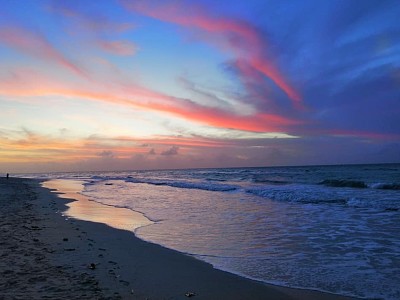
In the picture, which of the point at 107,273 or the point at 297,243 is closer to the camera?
the point at 107,273

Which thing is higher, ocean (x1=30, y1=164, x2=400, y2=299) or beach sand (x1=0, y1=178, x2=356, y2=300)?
beach sand (x1=0, y1=178, x2=356, y2=300)

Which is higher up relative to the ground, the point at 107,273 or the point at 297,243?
the point at 107,273

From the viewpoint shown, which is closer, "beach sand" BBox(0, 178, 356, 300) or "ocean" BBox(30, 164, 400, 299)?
"beach sand" BBox(0, 178, 356, 300)

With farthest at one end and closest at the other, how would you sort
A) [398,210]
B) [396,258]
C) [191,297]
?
[398,210]
[396,258]
[191,297]

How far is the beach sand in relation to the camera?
550 cm

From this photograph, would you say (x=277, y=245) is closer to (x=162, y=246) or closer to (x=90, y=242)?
(x=162, y=246)

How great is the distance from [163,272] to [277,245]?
3839 millimetres

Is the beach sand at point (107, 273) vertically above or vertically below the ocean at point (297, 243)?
above

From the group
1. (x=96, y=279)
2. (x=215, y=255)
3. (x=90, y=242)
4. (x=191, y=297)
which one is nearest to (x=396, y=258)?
(x=215, y=255)

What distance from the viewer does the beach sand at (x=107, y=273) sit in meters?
5.50

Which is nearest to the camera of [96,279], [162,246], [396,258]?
[96,279]

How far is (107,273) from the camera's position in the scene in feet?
21.6

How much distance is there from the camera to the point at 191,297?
18.3ft

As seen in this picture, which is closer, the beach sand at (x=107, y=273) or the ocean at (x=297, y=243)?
the beach sand at (x=107, y=273)
